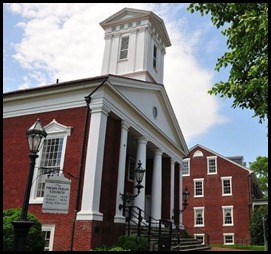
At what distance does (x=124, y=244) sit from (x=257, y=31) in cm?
926

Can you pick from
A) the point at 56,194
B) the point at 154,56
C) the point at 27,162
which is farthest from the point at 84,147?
the point at 154,56

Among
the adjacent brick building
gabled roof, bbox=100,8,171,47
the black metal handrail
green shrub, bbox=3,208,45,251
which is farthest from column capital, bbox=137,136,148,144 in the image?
the adjacent brick building

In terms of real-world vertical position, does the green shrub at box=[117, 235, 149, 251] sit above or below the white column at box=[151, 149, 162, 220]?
below

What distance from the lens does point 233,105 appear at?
9.38 metres

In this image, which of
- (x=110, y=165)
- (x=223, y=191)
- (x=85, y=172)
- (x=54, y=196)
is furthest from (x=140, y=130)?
(x=223, y=191)

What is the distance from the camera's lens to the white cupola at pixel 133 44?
Answer: 21.8 metres

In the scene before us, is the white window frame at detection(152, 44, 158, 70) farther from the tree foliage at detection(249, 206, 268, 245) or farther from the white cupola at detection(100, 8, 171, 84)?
the tree foliage at detection(249, 206, 268, 245)

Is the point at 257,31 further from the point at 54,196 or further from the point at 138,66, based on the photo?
the point at 138,66

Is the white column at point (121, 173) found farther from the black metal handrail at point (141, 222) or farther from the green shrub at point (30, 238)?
the green shrub at point (30, 238)

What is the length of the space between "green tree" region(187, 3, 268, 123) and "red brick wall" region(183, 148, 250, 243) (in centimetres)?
2638

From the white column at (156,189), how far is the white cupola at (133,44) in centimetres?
556

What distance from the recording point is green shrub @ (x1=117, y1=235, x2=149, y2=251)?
484 inches

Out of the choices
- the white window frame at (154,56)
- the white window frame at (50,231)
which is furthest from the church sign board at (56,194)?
the white window frame at (154,56)

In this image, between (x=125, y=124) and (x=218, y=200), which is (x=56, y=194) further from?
(x=218, y=200)
